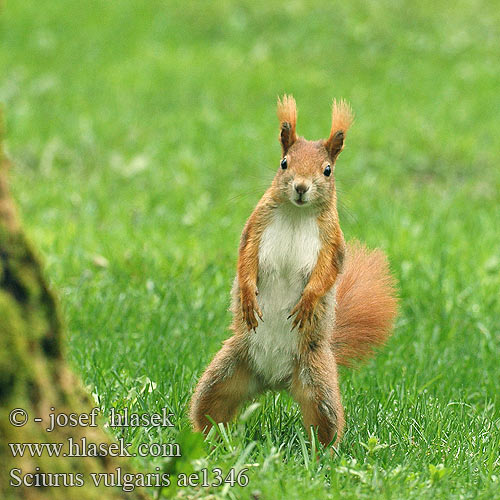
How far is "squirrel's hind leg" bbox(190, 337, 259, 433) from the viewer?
295cm

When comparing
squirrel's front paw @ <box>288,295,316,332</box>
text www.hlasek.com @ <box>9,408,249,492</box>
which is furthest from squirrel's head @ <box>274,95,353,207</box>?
text www.hlasek.com @ <box>9,408,249,492</box>

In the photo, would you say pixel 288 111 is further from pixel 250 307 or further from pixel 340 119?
pixel 250 307

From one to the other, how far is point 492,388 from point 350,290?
0.98m

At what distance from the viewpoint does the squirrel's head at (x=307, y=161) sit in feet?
9.19

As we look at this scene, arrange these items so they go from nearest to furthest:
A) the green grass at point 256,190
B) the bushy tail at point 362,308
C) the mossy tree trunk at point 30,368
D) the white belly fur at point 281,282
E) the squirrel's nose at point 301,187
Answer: the mossy tree trunk at point 30,368 → the squirrel's nose at point 301,187 → the white belly fur at point 281,282 → the green grass at point 256,190 → the bushy tail at point 362,308

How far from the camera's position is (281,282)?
9.60ft

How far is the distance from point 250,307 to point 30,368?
1.03m

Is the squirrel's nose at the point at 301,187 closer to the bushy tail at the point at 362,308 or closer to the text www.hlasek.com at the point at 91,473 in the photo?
the bushy tail at the point at 362,308

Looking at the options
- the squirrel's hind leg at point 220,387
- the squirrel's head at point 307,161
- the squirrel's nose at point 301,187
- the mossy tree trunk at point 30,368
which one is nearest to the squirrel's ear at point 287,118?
the squirrel's head at point 307,161

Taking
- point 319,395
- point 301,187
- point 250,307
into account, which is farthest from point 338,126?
point 319,395

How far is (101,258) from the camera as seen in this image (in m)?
5.13

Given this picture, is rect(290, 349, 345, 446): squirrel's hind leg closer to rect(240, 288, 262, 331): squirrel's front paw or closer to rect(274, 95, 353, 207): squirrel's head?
rect(240, 288, 262, 331): squirrel's front paw

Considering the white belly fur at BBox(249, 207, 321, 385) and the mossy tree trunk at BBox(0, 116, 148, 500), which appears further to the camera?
the white belly fur at BBox(249, 207, 321, 385)

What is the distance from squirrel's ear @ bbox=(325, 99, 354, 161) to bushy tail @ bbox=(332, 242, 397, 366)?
515 mm
